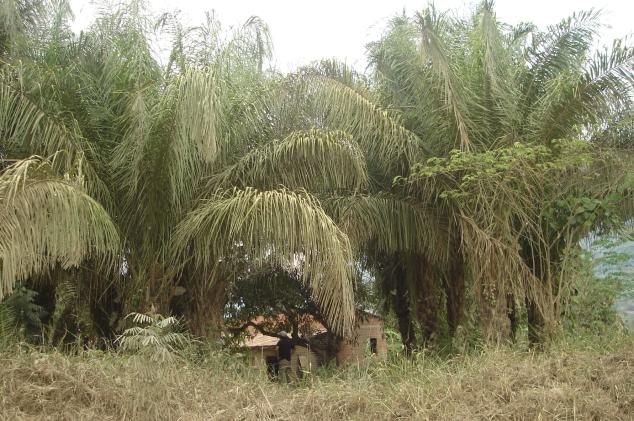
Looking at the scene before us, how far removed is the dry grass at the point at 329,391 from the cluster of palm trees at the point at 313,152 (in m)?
1.12

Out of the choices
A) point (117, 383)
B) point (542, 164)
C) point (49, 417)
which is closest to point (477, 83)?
point (542, 164)

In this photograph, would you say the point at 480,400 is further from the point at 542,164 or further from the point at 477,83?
the point at 477,83

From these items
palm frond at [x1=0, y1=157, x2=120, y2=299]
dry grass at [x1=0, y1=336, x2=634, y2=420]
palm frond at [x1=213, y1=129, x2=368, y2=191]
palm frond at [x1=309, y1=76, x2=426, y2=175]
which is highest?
palm frond at [x1=309, y1=76, x2=426, y2=175]

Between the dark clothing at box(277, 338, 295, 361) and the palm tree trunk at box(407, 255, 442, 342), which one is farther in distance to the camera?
the dark clothing at box(277, 338, 295, 361)

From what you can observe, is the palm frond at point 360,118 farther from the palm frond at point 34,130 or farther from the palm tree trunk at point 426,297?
the palm frond at point 34,130

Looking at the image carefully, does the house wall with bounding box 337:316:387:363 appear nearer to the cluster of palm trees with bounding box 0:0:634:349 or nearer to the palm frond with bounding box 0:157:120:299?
the cluster of palm trees with bounding box 0:0:634:349

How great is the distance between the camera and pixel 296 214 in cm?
775

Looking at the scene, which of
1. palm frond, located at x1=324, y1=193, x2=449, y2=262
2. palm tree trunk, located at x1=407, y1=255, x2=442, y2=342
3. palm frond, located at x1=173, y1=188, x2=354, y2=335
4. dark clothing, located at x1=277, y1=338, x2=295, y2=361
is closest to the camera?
palm frond, located at x1=173, y1=188, x2=354, y2=335

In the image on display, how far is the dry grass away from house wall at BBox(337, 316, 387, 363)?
1.64m

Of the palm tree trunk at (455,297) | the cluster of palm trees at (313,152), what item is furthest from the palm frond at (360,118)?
the palm tree trunk at (455,297)

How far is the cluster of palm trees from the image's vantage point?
7.96 metres

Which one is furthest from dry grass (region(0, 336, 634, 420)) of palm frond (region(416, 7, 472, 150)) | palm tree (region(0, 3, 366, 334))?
palm frond (region(416, 7, 472, 150))

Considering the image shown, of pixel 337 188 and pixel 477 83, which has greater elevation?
pixel 477 83

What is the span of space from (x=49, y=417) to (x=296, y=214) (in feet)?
10.3
